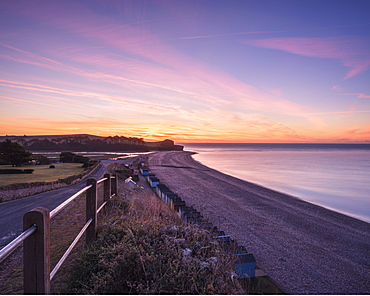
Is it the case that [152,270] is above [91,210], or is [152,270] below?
below

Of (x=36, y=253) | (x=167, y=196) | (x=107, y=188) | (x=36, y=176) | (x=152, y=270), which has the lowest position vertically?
(x=167, y=196)

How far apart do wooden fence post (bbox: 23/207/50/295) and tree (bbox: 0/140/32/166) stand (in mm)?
19935

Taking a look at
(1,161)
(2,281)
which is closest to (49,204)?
(2,281)

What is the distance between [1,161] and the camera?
19.0 metres

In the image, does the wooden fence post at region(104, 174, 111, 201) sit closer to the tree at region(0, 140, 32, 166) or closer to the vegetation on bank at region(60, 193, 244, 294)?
the vegetation on bank at region(60, 193, 244, 294)

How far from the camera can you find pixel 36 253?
2371 mm

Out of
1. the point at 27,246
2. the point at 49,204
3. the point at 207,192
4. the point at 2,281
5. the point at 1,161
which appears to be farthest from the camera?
the point at 1,161

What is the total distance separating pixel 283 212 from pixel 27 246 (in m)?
12.9

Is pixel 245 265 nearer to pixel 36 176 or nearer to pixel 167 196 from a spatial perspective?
pixel 167 196

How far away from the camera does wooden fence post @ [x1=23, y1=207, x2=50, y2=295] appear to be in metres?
2.34

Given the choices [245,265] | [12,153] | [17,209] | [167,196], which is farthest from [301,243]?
[12,153]

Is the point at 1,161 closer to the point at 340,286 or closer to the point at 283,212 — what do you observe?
the point at 283,212

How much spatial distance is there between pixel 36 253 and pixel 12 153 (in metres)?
20.1

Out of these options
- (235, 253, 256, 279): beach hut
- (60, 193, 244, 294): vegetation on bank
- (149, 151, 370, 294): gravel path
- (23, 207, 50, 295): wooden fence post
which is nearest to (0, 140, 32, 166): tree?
(149, 151, 370, 294): gravel path
